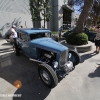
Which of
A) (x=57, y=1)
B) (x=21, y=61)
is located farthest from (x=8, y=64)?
(x=57, y=1)

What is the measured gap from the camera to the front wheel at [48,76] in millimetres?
2744

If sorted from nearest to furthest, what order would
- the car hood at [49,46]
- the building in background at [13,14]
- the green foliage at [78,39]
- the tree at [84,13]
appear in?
1. the car hood at [49,46]
2. the tree at [84,13]
3. the green foliage at [78,39]
4. the building in background at [13,14]

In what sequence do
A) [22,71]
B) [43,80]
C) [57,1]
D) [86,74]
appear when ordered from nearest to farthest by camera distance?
[43,80] → [86,74] → [22,71] → [57,1]

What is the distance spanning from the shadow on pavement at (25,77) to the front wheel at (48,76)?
196mm

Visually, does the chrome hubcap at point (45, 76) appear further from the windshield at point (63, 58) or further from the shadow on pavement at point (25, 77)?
the windshield at point (63, 58)

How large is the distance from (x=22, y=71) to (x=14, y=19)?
939 centimetres

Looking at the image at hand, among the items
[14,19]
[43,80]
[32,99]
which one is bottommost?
[32,99]

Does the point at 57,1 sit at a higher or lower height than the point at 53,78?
higher

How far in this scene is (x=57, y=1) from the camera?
16.1 m

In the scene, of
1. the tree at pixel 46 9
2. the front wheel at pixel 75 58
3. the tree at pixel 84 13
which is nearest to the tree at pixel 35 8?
the tree at pixel 46 9

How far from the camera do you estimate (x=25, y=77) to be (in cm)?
356

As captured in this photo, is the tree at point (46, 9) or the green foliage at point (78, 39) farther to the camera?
the tree at point (46, 9)

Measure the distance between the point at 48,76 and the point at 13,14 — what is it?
421 inches

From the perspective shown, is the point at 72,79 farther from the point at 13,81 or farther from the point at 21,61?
the point at 21,61
